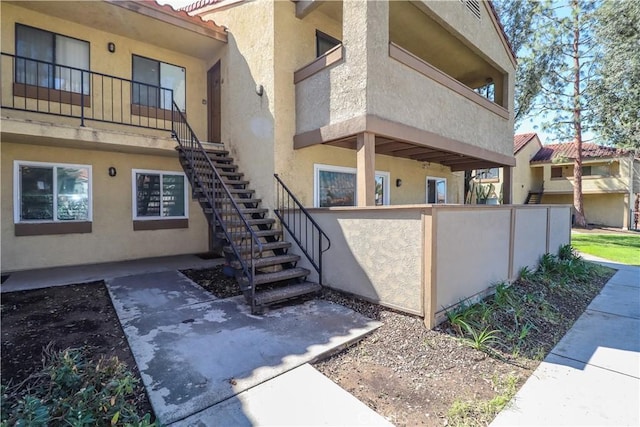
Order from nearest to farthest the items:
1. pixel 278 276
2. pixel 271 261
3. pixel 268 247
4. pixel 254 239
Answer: pixel 254 239, pixel 278 276, pixel 271 261, pixel 268 247

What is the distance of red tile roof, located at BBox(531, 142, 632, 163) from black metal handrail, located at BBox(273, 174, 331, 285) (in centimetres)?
2341

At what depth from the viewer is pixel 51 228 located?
759cm

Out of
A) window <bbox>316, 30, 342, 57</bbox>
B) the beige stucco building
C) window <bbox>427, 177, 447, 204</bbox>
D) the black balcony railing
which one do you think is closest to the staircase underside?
the beige stucco building

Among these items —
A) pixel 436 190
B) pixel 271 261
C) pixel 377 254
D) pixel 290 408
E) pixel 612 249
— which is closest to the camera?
pixel 290 408

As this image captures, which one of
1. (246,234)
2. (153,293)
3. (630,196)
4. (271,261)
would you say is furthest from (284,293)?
(630,196)

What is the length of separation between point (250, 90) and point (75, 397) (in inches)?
257

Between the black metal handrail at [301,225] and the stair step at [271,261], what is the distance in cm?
27

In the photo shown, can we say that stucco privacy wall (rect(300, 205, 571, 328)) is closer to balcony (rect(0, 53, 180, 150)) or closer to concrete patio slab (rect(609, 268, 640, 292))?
concrete patio slab (rect(609, 268, 640, 292))

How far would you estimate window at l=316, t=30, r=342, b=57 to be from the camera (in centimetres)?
742

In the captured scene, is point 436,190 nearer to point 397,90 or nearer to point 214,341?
point 397,90

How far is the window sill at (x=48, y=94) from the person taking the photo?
7030 mm

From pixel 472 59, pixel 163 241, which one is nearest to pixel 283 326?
pixel 163 241

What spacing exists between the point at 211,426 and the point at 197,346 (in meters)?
1.42

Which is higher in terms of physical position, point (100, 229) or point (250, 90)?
point (250, 90)
